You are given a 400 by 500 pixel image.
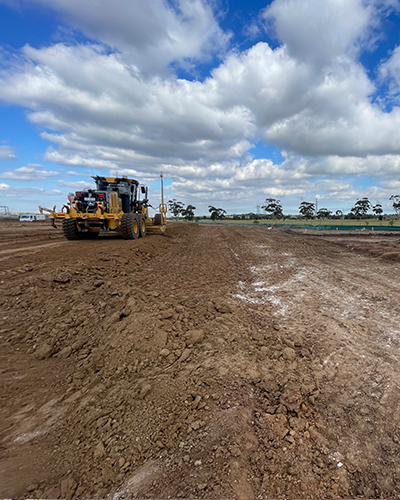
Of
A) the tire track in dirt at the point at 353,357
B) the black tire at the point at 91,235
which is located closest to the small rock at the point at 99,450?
the tire track in dirt at the point at 353,357

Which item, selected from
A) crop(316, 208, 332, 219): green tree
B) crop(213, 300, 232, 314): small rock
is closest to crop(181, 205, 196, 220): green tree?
crop(316, 208, 332, 219): green tree

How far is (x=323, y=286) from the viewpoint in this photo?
6426 millimetres

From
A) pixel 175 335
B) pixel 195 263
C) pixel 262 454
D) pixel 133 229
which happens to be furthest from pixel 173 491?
pixel 133 229

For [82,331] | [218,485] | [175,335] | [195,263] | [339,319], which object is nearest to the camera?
[218,485]

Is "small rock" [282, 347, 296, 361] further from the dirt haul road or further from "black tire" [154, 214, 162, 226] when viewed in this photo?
"black tire" [154, 214, 162, 226]

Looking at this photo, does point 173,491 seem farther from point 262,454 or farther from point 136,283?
point 136,283

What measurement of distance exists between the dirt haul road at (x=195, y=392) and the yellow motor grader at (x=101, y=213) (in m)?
5.99

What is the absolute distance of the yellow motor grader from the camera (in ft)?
36.9

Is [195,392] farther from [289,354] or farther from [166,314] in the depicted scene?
[166,314]

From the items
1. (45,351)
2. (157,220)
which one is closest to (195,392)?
(45,351)

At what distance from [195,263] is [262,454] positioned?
23.1 feet

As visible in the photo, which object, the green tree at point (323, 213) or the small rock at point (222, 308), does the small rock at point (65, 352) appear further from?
the green tree at point (323, 213)

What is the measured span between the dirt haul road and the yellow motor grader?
19.7 feet

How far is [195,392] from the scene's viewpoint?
103 inches
